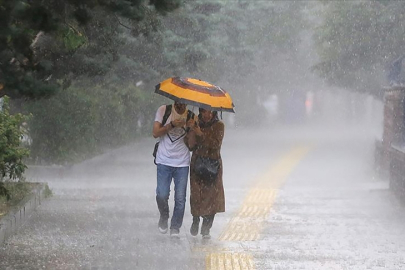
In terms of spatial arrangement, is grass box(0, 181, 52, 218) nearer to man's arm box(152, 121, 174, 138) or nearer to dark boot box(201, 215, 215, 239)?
man's arm box(152, 121, 174, 138)

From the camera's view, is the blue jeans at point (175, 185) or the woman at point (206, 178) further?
the blue jeans at point (175, 185)

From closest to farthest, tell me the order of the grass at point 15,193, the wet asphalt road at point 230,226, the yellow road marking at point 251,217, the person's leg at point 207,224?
the yellow road marking at point 251,217
the wet asphalt road at point 230,226
the person's leg at point 207,224
the grass at point 15,193

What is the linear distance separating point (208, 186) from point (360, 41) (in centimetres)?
1946

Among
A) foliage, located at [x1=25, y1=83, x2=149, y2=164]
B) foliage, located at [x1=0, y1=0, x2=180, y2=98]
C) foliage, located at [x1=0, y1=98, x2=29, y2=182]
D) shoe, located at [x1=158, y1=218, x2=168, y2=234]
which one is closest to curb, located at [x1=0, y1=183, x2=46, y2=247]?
foliage, located at [x1=0, y1=98, x2=29, y2=182]

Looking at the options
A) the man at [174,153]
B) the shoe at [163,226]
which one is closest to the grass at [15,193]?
the shoe at [163,226]

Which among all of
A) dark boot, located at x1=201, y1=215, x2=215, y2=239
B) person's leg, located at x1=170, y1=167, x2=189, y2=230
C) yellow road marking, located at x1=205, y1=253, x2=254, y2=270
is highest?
person's leg, located at x1=170, y1=167, x2=189, y2=230

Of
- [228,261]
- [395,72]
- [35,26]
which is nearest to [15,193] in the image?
[228,261]

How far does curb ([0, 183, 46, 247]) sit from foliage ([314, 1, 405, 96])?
15483mm

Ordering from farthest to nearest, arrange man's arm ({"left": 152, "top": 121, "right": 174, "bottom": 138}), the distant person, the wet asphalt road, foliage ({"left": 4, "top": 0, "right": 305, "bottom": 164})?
the distant person → man's arm ({"left": 152, "top": 121, "right": 174, "bottom": 138}) → the wet asphalt road → foliage ({"left": 4, "top": 0, "right": 305, "bottom": 164})

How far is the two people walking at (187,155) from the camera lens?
35.6ft

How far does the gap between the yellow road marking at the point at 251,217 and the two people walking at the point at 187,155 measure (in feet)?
1.62

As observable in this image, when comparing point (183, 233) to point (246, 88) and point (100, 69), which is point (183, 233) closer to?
point (100, 69)

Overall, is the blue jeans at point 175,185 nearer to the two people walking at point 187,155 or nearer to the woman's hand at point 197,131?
the two people walking at point 187,155

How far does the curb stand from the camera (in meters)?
10.6
